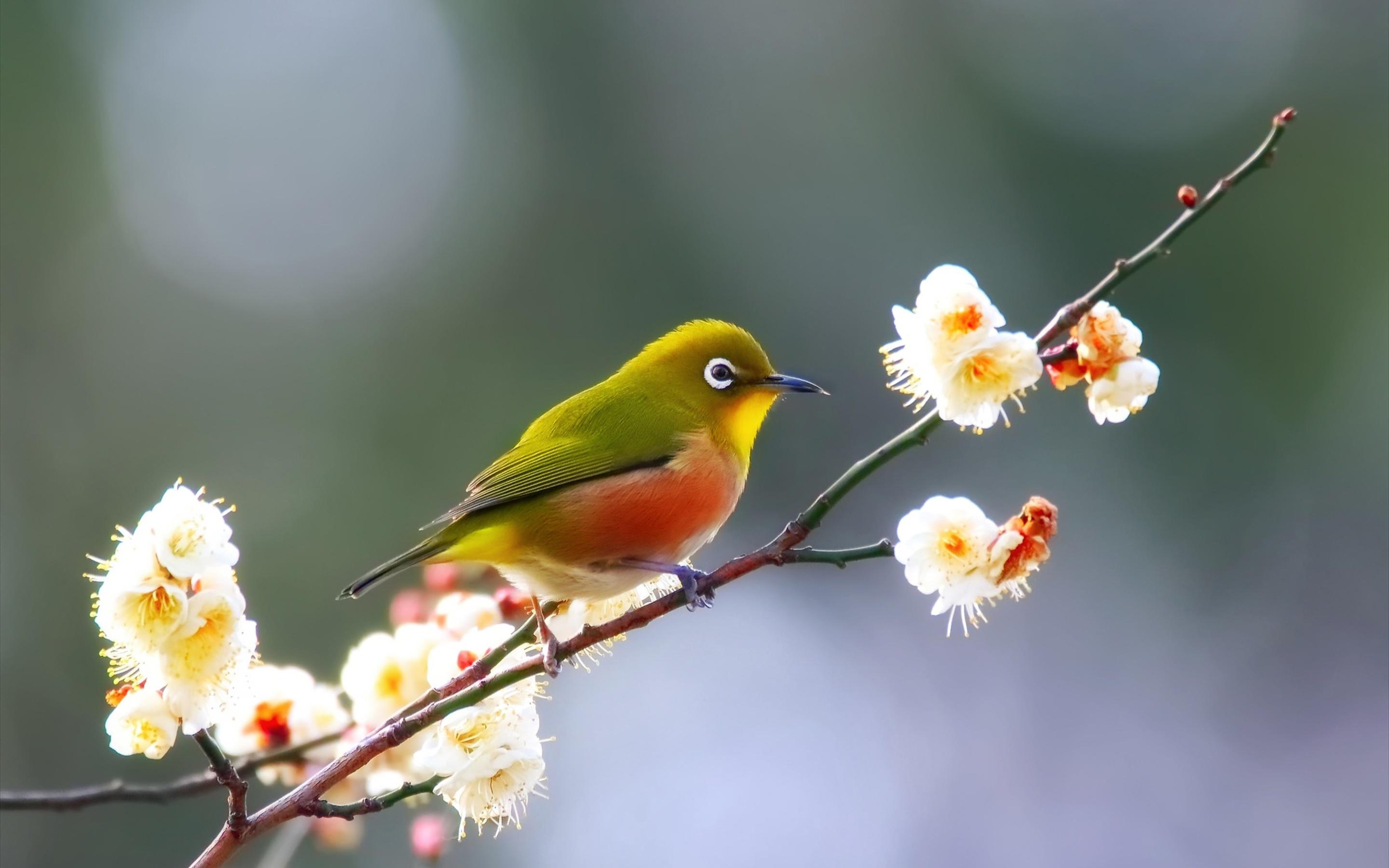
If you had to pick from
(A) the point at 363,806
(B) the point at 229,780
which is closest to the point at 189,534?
(B) the point at 229,780

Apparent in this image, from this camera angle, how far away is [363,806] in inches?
112

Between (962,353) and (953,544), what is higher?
(962,353)

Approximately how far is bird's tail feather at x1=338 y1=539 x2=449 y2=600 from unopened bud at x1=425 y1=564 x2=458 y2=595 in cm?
44

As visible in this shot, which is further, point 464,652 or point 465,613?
point 465,613

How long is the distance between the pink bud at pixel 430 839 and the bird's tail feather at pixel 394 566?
2.65ft

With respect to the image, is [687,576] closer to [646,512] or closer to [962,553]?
[646,512]

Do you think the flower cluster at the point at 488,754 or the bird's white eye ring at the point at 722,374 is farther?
the bird's white eye ring at the point at 722,374

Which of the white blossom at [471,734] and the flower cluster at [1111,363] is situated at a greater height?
the flower cluster at [1111,363]

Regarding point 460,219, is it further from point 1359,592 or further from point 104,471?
point 1359,592

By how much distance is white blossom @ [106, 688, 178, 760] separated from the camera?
9.73 ft

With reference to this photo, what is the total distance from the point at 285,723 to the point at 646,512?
144 cm

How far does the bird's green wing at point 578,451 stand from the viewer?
14.6 feet

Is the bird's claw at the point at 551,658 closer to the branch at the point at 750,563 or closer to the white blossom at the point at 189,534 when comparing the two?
the branch at the point at 750,563

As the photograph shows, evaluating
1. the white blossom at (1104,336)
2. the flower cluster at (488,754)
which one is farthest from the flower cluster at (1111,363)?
the flower cluster at (488,754)
